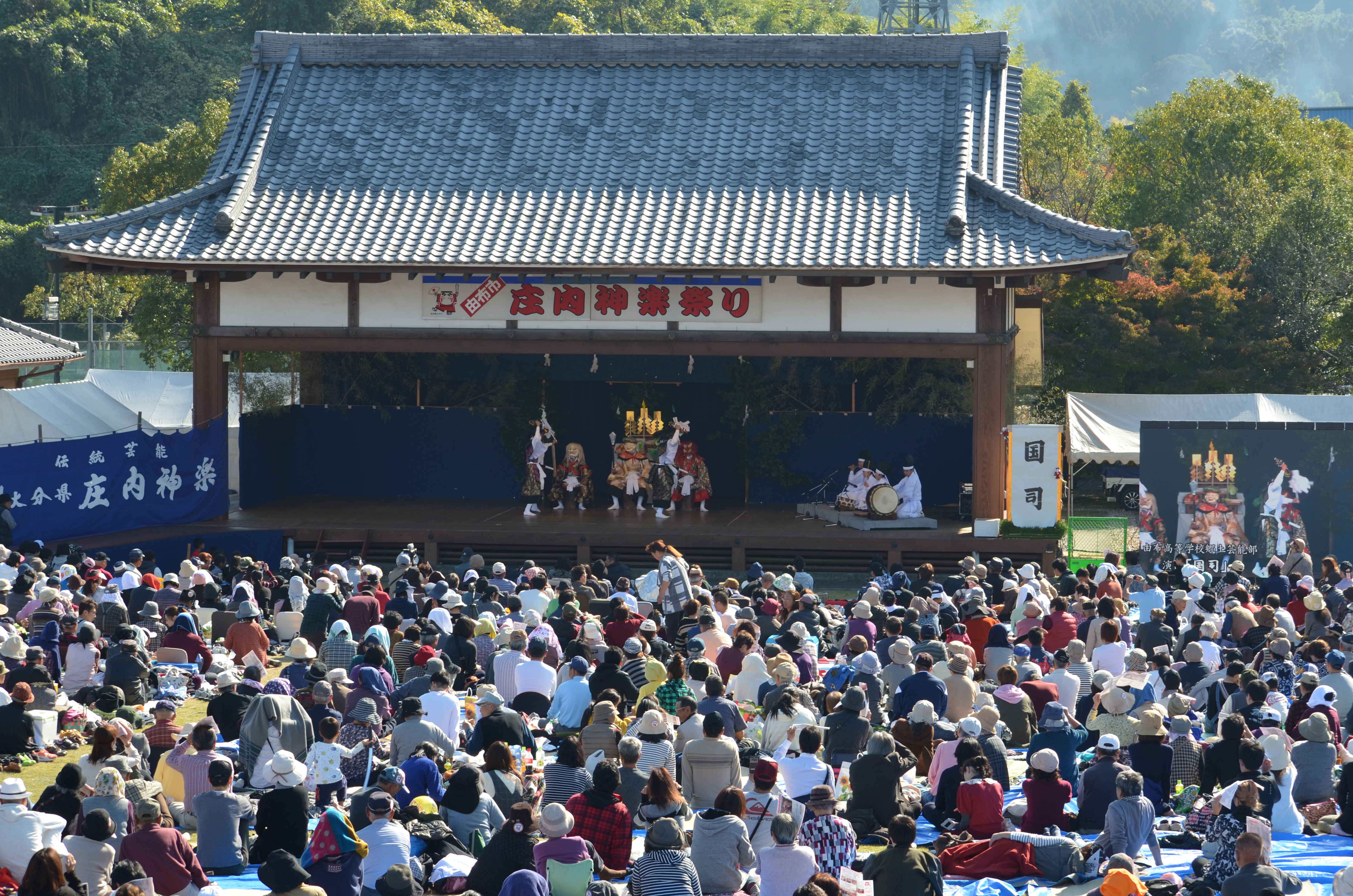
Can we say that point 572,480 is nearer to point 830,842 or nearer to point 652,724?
point 652,724

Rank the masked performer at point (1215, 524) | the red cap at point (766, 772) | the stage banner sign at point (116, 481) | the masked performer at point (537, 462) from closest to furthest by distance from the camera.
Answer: the red cap at point (766, 772) → the masked performer at point (1215, 524) → the stage banner sign at point (116, 481) → the masked performer at point (537, 462)

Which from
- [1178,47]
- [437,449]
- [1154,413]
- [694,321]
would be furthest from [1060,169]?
[1178,47]

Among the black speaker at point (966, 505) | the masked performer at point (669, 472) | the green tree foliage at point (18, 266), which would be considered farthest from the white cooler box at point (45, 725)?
the green tree foliage at point (18, 266)

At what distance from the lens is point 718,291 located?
71.3 ft

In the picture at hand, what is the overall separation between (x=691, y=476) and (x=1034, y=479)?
5.76m

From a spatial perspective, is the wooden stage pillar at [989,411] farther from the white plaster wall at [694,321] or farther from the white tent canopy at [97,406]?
the white tent canopy at [97,406]

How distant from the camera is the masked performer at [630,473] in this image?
961 inches

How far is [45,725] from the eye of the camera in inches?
477

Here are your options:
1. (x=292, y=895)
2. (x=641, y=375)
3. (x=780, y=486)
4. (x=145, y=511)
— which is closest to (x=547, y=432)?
(x=641, y=375)

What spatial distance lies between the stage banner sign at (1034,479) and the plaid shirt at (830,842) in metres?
12.5

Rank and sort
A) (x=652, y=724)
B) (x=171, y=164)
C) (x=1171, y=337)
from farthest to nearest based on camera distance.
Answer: (x=171, y=164), (x=1171, y=337), (x=652, y=724)

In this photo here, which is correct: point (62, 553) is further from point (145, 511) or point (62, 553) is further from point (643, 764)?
point (643, 764)

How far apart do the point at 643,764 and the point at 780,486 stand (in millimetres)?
15484

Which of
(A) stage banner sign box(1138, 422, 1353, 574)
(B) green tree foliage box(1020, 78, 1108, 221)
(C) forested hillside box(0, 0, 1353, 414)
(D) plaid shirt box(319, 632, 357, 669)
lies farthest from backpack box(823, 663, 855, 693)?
(B) green tree foliage box(1020, 78, 1108, 221)
